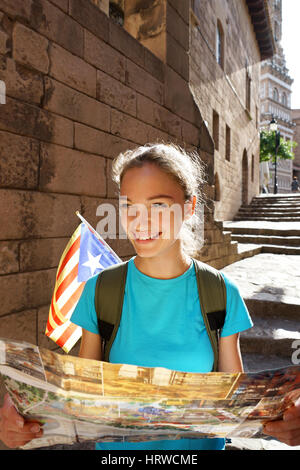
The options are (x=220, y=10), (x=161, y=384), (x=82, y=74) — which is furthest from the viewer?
(x=220, y=10)

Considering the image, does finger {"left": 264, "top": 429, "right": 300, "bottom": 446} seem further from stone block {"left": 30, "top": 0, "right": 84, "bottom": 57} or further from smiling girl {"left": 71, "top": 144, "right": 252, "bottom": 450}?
stone block {"left": 30, "top": 0, "right": 84, "bottom": 57}

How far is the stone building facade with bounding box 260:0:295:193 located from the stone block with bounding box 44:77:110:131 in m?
42.5

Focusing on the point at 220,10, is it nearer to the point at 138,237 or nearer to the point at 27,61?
the point at 27,61

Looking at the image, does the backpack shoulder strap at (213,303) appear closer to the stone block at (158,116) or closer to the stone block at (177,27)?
the stone block at (158,116)

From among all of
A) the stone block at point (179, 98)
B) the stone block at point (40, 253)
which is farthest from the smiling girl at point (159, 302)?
the stone block at point (179, 98)

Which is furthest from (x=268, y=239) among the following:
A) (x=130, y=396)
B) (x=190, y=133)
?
(x=130, y=396)

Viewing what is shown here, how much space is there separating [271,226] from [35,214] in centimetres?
956

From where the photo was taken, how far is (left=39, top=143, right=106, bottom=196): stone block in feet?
8.39

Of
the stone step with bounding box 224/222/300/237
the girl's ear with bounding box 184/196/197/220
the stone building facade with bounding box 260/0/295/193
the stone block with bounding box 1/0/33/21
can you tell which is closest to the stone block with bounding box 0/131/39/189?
the stone block with bounding box 1/0/33/21

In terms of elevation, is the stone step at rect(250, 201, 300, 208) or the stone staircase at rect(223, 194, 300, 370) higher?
the stone step at rect(250, 201, 300, 208)

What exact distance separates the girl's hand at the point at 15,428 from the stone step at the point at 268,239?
908 centimetres

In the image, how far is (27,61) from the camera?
7.72 ft

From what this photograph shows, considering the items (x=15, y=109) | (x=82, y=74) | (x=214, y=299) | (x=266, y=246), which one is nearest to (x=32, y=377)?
(x=214, y=299)

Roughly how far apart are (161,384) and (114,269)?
48cm
